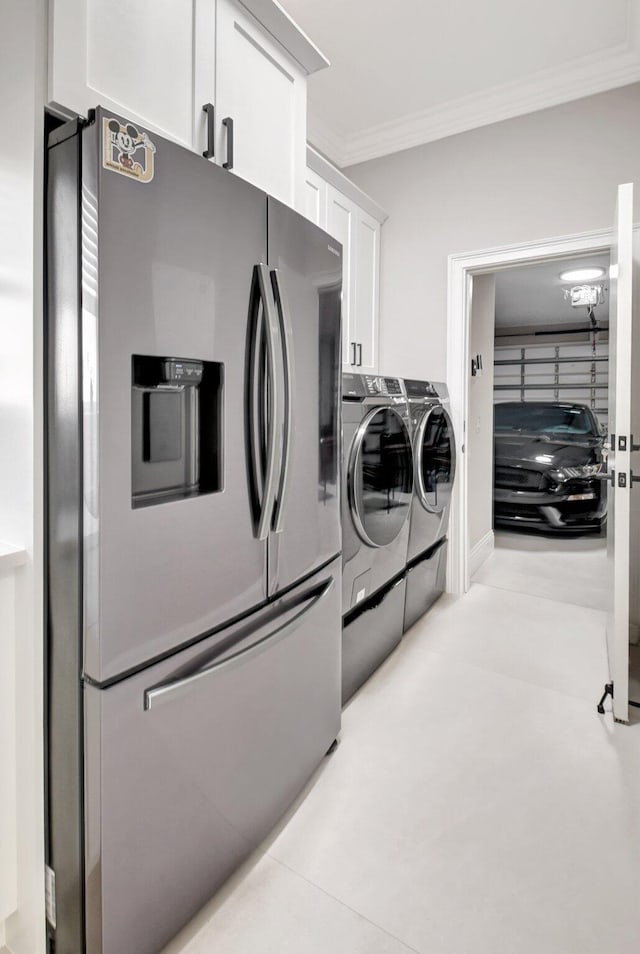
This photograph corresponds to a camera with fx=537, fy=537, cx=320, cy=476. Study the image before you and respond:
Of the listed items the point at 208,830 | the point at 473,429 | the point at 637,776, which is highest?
the point at 473,429

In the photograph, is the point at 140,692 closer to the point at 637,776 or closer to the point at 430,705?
the point at 430,705

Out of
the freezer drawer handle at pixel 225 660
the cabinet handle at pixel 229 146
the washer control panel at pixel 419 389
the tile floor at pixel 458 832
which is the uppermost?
the cabinet handle at pixel 229 146

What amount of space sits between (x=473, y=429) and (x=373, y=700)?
213 cm

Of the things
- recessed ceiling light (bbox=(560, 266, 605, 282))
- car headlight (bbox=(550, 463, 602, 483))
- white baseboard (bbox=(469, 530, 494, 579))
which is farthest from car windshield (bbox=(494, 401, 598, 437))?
white baseboard (bbox=(469, 530, 494, 579))

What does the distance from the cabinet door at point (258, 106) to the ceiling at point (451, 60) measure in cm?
79

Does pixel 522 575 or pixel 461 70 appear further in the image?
pixel 522 575

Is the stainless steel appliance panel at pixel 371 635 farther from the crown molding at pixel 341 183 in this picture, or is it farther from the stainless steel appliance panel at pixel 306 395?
the crown molding at pixel 341 183

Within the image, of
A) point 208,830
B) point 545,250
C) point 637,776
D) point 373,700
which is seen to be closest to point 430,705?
point 373,700

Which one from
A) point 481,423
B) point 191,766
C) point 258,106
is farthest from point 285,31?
point 481,423

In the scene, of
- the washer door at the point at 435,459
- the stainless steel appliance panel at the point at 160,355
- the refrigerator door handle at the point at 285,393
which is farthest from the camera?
the washer door at the point at 435,459

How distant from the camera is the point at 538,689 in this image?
7.50ft

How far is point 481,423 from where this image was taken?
393 centimetres

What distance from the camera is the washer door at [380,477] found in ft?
6.73

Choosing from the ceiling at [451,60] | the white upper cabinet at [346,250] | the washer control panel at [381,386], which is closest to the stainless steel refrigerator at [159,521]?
the washer control panel at [381,386]
